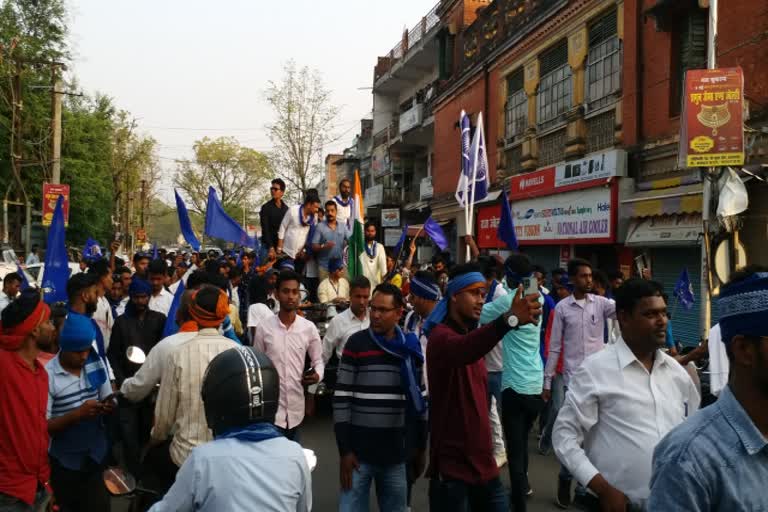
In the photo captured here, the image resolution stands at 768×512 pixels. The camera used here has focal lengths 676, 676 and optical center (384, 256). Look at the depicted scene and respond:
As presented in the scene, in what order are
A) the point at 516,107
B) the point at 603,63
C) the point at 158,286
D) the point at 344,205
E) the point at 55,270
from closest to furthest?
the point at 55,270 → the point at 158,286 → the point at 344,205 → the point at 603,63 → the point at 516,107

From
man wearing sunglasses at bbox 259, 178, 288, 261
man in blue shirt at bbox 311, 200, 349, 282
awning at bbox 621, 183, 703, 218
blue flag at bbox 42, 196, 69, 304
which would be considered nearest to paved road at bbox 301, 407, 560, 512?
man in blue shirt at bbox 311, 200, 349, 282

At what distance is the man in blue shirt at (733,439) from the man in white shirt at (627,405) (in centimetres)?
123

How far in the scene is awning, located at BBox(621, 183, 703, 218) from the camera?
12462mm

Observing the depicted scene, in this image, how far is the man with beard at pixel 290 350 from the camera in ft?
16.6

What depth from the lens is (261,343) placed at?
519cm

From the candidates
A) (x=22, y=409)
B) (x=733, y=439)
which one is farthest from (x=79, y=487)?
(x=733, y=439)

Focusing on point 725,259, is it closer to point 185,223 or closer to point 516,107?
point 185,223

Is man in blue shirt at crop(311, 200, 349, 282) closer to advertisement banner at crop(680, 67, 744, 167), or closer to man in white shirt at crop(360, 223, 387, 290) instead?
man in white shirt at crop(360, 223, 387, 290)

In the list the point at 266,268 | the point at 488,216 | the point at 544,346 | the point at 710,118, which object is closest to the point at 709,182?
the point at 710,118

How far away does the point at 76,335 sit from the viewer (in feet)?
12.5

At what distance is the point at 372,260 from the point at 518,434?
14.4 feet

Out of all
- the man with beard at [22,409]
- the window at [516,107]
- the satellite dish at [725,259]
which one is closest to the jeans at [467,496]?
the man with beard at [22,409]

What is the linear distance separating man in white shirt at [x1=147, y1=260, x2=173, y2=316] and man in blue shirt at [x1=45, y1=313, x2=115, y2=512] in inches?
133

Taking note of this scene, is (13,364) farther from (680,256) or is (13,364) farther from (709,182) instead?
(680,256)
